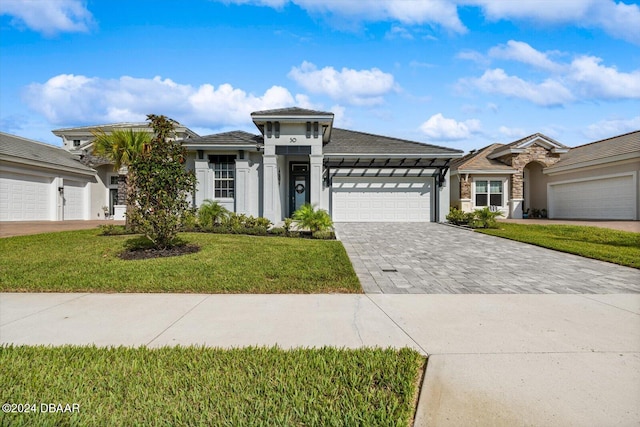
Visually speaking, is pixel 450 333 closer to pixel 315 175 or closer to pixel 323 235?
pixel 323 235

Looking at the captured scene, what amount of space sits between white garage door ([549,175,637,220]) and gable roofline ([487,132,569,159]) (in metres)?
2.52

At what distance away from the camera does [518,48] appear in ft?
37.1

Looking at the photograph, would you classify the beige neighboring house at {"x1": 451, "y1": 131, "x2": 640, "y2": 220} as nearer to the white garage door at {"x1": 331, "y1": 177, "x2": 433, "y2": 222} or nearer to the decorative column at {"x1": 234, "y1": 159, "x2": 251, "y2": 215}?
the white garage door at {"x1": 331, "y1": 177, "x2": 433, "y2": 222}

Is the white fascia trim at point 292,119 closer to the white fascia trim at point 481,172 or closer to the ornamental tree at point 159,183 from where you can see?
the ornamental tree at point 159,183

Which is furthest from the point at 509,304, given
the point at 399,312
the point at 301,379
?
the point at 301,379

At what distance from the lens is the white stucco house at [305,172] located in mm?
15945

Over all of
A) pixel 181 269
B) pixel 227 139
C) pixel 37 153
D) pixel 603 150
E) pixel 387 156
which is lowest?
pixel 181 269

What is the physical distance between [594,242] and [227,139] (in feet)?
50.3

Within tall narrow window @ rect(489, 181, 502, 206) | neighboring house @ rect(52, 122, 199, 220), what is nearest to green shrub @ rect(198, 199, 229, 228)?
neighboring house @ rect(52, 122, 199, 220)

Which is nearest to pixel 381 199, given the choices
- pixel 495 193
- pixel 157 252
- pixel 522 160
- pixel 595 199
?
pixel 495 193

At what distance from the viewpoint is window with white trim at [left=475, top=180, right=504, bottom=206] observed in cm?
2142

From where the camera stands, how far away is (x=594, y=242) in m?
10.7

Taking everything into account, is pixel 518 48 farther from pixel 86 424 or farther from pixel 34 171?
pixel 34 171

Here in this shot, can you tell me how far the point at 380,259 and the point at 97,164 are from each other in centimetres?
2078
